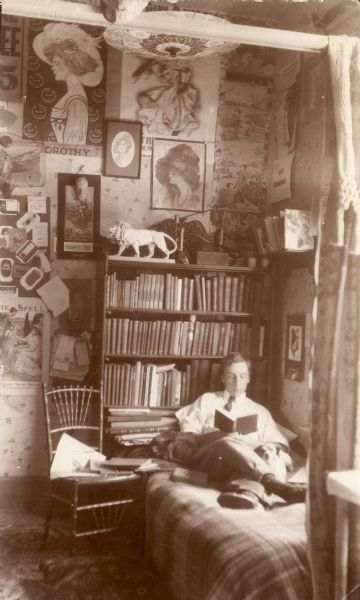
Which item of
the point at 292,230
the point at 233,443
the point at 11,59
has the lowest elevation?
the point at 233,443

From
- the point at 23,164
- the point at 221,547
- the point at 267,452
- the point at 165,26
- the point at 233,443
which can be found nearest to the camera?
the point at 165,26

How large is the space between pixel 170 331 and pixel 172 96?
1640mm

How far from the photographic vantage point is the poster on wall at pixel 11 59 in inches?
159

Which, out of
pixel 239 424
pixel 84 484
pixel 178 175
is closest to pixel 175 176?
pixel 178 175

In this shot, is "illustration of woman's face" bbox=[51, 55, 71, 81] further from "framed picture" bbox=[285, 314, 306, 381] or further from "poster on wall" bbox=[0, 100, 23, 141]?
"framed picture" bbox=[285, 314, 306, 381]

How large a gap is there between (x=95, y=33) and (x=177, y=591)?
136 inches

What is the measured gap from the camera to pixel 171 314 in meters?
4.27

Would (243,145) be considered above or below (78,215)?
above

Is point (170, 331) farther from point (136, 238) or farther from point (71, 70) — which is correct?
point (71, 70)

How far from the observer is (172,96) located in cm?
430

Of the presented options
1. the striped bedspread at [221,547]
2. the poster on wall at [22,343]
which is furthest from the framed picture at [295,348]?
the poster on wall at [22,343]

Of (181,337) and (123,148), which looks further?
(123,148)

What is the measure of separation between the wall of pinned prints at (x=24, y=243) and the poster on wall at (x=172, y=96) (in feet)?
2.96

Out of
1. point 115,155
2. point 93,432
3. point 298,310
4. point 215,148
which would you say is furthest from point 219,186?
point 93,432
